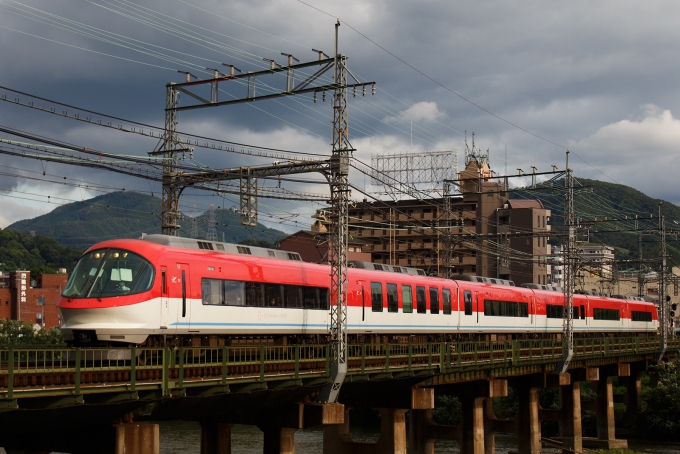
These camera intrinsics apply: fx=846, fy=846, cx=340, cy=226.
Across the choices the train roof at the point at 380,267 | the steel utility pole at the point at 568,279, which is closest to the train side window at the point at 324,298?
the train roof at the point at 380,267

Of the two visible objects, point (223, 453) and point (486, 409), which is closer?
point (223, 453)

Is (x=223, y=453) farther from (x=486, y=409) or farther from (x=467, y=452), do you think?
(x=486, y=409)

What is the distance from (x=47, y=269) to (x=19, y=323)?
71.5 meters

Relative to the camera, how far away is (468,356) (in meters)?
39.2

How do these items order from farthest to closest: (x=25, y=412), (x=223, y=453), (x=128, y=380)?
(x=223, y=453) → (x=128, y=380) → (x=25, y=412)

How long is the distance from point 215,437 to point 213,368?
6.82 m

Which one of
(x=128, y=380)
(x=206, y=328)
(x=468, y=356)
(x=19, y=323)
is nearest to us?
(x=128, y=380)

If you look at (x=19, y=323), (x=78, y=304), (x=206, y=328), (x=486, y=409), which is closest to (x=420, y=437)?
(x=486, y=409)

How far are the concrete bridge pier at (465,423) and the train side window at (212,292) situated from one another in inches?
754

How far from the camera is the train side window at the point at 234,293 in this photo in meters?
30.2

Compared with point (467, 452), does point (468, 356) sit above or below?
above

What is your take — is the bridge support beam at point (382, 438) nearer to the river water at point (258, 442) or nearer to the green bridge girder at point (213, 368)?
the green bridge girder at point (213, 368)

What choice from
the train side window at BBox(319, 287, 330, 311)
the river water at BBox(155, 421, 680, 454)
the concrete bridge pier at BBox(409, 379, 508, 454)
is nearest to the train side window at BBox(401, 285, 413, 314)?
the concrete bridge pier at BBox(409, 379, 508, 454)

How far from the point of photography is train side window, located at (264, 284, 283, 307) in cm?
3225
